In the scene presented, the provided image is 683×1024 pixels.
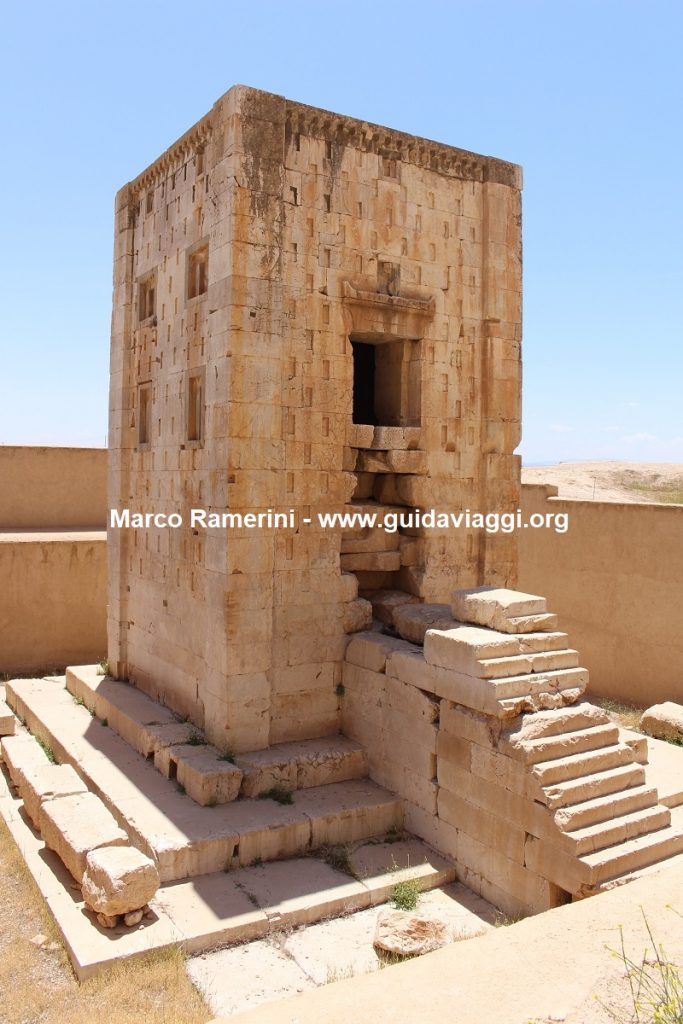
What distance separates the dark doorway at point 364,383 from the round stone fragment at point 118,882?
19.1ft

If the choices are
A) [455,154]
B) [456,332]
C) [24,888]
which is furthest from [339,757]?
[455,154]

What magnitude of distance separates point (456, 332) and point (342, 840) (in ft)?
17.7

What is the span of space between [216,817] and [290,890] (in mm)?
957

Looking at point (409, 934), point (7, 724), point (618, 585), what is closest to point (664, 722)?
point (618, 585)

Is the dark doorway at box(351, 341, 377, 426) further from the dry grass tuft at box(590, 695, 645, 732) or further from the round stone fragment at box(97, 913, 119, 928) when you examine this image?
the round stone fragment at box(97, 913, 119, 928)

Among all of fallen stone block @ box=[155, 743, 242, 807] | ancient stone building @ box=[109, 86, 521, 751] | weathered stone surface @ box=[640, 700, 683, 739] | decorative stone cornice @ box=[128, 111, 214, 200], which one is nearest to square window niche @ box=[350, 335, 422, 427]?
ancient stone building @ box=[109, 86, 521, 751]

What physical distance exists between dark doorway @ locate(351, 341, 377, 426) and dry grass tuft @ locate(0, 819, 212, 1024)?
6.40m

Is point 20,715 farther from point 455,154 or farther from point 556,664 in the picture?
point 455,154

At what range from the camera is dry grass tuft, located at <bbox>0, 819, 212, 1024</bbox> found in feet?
16.1

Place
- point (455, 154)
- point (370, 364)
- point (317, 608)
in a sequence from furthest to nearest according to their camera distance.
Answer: point (370, 364)
point (455, 154)
point (317, 608)

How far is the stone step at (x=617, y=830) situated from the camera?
566cm

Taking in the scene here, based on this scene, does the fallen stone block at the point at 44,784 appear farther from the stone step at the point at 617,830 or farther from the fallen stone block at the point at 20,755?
the stone step at the point at 617,830

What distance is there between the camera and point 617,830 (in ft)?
19.3

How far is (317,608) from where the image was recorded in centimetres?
823
